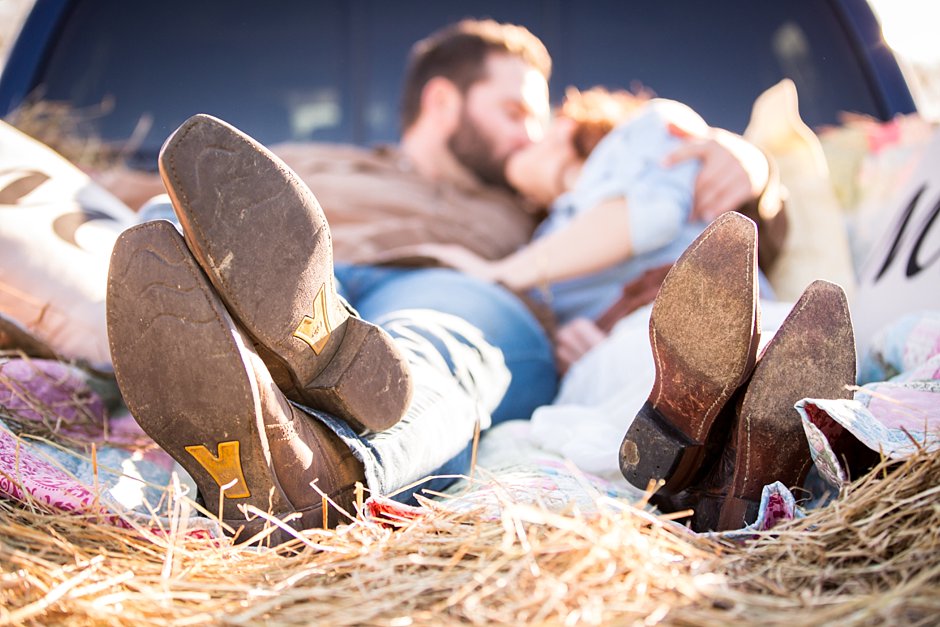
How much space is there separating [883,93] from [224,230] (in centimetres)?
176

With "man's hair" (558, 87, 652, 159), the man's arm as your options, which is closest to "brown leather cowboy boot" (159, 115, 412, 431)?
the man's arm

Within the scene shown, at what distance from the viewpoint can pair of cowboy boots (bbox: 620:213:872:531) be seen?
0.79 metres

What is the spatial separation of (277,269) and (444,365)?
0.31 m

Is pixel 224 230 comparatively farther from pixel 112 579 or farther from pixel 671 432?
pixel 671 432

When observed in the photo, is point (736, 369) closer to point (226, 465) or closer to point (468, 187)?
point (226, 465)

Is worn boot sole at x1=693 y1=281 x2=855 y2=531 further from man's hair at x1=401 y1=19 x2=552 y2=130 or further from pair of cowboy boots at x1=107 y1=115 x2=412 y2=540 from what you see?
man's hair at x1=401 y1=19 x2=552 y2=130

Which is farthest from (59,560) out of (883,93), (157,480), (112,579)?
(883,93)

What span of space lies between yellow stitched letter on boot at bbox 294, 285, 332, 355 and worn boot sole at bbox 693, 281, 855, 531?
396 millimetres

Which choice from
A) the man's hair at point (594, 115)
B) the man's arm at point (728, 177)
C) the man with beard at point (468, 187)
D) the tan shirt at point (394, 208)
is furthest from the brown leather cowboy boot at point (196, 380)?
the man's hair at point (594, 115)

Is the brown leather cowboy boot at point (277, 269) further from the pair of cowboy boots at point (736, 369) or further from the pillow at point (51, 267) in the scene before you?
the pillow at point (51, 267)

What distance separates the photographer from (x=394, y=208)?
1721 millimetres

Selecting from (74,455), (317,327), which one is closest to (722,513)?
(317,327)

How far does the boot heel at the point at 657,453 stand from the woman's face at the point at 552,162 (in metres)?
1.04

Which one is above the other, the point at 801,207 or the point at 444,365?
the point at 801,207
